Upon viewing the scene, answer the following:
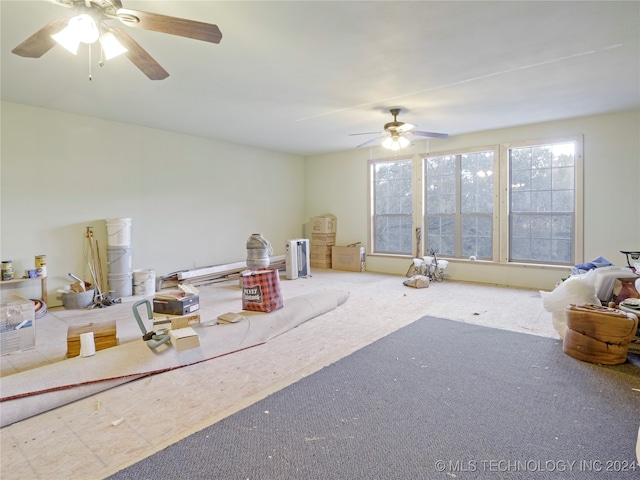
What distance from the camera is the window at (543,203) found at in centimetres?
562

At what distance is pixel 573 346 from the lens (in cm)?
295

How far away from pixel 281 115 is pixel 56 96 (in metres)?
2.79

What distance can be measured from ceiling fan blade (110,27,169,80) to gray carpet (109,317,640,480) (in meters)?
2.44

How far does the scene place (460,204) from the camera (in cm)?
665

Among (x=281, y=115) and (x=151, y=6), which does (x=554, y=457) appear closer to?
(x=151, y=6)

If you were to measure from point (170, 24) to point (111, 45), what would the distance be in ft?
1.80

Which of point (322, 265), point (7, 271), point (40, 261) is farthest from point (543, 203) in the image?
point (7, 271)

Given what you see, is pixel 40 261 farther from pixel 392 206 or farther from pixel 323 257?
pixel 392 206

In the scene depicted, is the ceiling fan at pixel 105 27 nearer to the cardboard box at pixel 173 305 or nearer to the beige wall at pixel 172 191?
the cardboard box at pixel 173 305


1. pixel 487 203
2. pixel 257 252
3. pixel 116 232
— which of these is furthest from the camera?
pixel 487 203

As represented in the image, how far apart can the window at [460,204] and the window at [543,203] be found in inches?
14.3

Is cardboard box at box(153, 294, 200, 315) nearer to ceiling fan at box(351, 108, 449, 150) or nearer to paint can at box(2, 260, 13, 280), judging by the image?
paint can at box(2, 260, 13, 280)

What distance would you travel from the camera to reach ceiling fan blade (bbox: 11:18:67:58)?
209 centimetres

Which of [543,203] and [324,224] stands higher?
[543,203]
